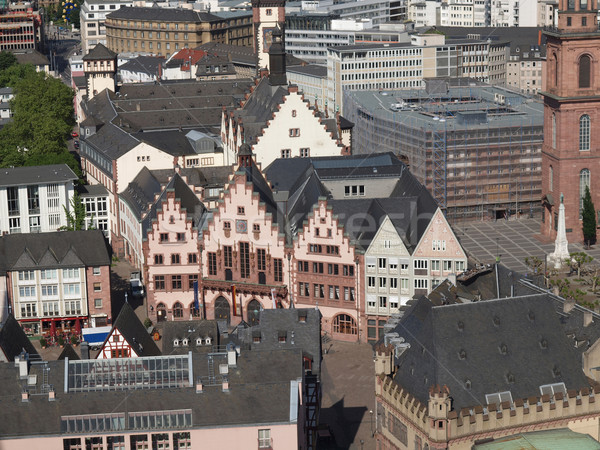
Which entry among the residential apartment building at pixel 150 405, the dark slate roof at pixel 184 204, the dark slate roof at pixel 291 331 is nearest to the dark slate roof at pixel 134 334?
the dark slate roof at pixel 291 331

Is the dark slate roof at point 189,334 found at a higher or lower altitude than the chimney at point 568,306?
lower

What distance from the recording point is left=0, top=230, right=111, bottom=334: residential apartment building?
178 meters

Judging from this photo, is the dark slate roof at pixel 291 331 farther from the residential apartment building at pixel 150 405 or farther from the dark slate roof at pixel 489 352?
the residential apartment building at pixel 150 405

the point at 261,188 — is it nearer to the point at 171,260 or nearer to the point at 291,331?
the point at 171,260

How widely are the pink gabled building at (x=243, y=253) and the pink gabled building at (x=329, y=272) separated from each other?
8.63 feet

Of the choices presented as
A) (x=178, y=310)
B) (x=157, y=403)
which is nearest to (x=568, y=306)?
(x=157, y=403)

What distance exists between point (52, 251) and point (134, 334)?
1354 inches

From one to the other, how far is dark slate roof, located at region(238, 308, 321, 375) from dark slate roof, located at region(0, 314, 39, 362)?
21446 mm

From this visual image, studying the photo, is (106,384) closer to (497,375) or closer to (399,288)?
(497,375)

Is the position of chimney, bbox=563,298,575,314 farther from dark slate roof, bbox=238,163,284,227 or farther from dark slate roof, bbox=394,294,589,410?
dark slate roof, bbox=238,163,284,227

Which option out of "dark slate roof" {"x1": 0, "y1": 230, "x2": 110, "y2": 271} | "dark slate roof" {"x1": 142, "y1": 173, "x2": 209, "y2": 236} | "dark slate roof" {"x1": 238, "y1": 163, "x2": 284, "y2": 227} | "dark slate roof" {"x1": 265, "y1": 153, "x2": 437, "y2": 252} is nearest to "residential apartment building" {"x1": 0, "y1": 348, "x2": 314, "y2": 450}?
"dark slate roof" {"x1": 265, "y1": 153, "x2": 437, "y2": 252}

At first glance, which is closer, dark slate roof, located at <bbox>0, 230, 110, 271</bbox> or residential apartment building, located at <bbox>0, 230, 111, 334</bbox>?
dark slate roof, located at <bbox>0, 230, 110, 271</bbox>

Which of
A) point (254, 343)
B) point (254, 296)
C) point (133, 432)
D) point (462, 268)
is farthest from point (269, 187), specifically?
point (133, 432)

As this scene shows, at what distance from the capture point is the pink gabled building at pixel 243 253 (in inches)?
6905
